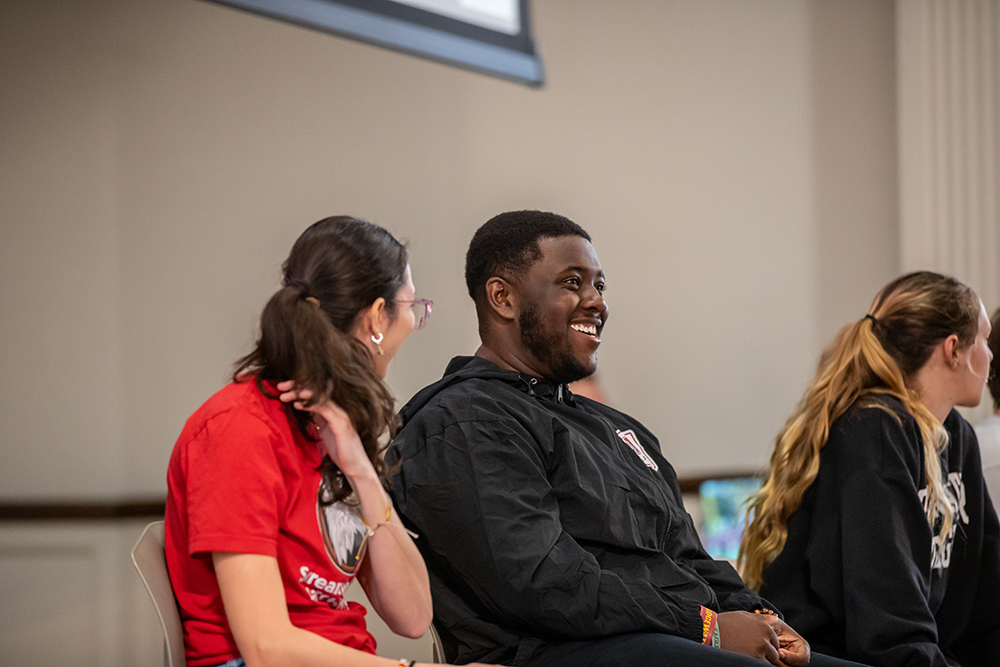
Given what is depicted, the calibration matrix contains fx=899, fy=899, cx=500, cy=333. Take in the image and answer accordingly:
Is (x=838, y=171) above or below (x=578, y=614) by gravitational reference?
above

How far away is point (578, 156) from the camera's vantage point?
3.72 metres

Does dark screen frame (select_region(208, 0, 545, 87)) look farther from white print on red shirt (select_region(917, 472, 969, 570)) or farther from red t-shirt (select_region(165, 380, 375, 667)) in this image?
white print on red shirt (select_region(917, 472, 969, 570))

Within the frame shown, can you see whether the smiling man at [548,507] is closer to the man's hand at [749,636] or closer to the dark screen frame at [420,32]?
the man's hand at [749,636]

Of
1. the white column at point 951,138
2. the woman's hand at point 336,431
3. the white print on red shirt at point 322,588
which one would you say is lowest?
the white print on red shirt at point 322,588

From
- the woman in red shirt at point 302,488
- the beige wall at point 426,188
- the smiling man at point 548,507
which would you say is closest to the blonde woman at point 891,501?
the smiling man at point 548,507

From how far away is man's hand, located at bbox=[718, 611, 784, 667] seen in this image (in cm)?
148

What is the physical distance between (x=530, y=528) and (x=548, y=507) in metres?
0.08

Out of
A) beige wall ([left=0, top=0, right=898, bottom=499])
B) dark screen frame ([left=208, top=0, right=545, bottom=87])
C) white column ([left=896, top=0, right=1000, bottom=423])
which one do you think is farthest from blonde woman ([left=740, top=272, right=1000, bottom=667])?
Answer: white column ([left=896, top=0, right=1000, bottom=423])

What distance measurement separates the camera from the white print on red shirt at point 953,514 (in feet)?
6.24

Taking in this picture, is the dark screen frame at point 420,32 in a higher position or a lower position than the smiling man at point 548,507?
higher

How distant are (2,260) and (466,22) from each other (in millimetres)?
1712

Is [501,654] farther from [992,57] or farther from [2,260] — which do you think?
[992,57]

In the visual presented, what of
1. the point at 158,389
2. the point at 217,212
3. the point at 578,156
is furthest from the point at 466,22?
the point at 158,389

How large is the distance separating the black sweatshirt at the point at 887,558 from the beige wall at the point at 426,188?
1.68 metres
